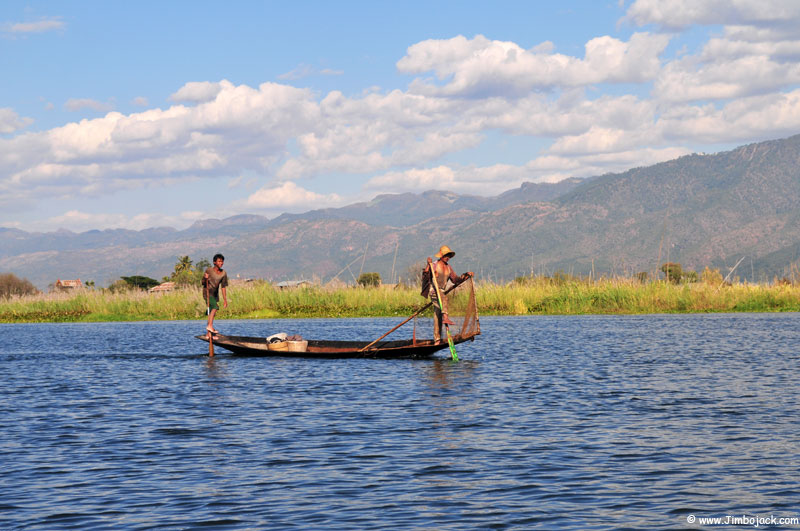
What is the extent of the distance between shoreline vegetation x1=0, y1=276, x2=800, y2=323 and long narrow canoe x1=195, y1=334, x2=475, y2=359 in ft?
68.2

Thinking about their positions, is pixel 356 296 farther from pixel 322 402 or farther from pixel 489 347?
pixel 322 402

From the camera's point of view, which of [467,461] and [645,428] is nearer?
[467,461]

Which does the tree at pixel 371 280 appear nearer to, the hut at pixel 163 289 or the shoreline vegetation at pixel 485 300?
the hut at pixel 163 289

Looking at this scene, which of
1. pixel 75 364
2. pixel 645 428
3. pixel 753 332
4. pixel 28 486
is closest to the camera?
pixel 28 486

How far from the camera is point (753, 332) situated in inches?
1411

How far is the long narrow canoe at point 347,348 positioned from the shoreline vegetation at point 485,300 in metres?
20.8

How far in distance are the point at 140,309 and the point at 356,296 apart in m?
13.4

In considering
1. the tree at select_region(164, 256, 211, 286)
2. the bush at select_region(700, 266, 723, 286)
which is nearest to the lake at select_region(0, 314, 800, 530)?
the bush at select_region(700, 266, 723, 286)

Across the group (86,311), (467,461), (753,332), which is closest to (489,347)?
(753,332)

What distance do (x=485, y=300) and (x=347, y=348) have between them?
24.1m

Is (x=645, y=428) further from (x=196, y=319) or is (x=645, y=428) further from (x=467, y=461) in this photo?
(x=196, y=319)

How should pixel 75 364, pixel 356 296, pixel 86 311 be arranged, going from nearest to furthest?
pixel 75 364 → pixel 356 296 → pixel 86 311

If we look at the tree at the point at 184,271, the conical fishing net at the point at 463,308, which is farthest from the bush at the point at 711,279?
the tree at the point at 184,271

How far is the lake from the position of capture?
33.3 ft
